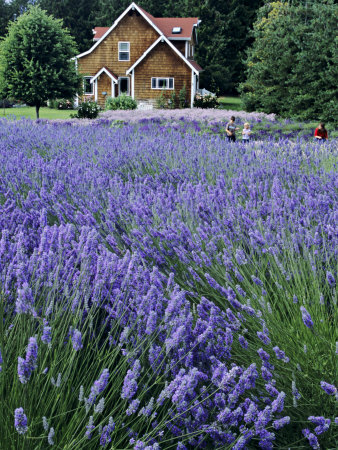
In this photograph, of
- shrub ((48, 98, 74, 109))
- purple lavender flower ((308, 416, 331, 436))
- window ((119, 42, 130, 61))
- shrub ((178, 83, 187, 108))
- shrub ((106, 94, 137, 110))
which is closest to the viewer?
purple lavender flower ((308, 416, 331, 436))

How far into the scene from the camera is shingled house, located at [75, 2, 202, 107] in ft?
105

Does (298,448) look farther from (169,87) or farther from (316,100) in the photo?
(169,87)

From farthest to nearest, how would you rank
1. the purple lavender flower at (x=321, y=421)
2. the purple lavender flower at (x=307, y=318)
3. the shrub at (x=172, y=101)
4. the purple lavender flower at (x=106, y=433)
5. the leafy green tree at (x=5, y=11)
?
the leafy green tree at (x=5, y=11) → the shrub at (x=172, y=101) → the purple lavender flower at (x=307, y=318) → the purple lavender flower at (x=321, y=421) → the purple lavender flower at (x=106, y=433)

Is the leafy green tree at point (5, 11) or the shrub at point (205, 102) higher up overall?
the leafy green tree at point (5, 11)

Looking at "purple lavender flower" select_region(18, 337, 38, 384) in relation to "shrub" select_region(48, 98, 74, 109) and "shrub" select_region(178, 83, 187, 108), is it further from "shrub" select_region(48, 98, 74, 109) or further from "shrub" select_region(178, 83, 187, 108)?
"shrub" select_region(48, 98, 74, 109)

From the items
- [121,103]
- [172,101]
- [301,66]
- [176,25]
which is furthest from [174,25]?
[301,66]

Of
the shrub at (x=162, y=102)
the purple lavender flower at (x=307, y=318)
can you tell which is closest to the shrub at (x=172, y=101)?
the shrub at (x=162, y=102)

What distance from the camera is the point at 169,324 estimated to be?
1675 millimetres

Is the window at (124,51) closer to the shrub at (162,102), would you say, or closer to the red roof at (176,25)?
the red roof at (176,25)

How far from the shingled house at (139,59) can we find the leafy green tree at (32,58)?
1145 cm

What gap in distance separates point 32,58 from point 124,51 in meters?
16.1

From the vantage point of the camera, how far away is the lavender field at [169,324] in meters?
1.45

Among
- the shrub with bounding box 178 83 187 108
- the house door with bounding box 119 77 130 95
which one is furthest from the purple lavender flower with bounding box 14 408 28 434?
the house door with bounding box 119 77 130 95

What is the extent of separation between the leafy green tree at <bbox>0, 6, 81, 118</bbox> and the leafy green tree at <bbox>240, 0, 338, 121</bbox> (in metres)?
9.21
